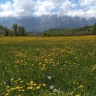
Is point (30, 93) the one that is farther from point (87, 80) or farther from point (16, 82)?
point (87, 80)

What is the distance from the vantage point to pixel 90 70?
10.8 metres

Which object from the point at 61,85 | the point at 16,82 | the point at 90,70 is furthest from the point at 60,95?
the point at 90,70

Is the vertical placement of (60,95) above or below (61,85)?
above

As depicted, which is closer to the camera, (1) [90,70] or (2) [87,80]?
(2) [87,80]

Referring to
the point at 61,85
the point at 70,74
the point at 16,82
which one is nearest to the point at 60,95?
the point at 61,85

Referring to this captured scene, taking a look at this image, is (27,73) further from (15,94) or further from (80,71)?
(15,94)

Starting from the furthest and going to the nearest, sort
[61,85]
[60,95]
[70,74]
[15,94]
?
1. [70,74]
2. [61,85]
3. [15,94]
4. [60,95]

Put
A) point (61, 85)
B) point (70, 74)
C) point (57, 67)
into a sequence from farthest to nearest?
point (57, 67) → point (70, 74) → point (61, 85)

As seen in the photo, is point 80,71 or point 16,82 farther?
point 80,71

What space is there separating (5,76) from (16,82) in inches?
59.4

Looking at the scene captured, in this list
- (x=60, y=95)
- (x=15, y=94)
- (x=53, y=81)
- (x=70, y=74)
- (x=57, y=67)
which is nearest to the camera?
(x=60, y=95)

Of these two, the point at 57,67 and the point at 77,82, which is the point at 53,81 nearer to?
the point at 77,82

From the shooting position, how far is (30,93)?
748 centimetres

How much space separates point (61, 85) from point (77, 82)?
57 cm
